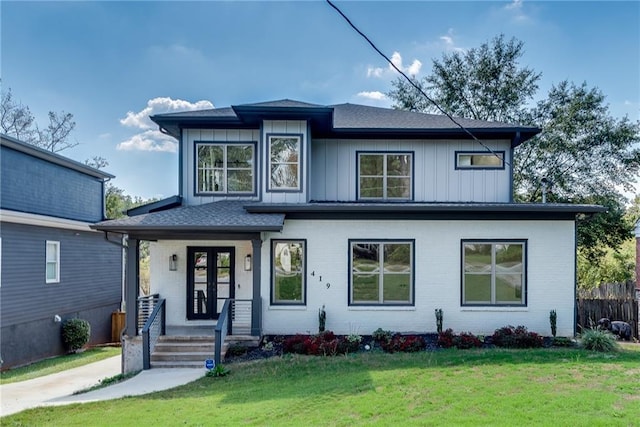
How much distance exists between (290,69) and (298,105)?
25.1 ft

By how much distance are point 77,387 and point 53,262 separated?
6.63 m

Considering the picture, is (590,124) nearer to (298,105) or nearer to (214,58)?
(298,105)

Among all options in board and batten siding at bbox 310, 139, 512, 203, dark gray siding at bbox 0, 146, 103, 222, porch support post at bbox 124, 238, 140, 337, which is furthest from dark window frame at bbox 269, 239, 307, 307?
dark gray siding at bbox 0, 146, 103, 222

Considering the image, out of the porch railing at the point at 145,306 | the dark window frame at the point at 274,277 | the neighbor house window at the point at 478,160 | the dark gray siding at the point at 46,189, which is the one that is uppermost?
the neighbor house window at the point at 478,160

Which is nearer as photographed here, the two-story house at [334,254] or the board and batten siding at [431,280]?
the two-story house at [334,254]

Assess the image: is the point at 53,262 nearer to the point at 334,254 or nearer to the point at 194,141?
the point at 194,141

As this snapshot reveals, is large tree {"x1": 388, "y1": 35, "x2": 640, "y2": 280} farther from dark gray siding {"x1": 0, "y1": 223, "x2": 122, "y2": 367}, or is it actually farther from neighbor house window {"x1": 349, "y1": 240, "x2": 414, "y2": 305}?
dark gray siding {"x1": 0, "y1": 223, "x2": 122, "y2": 367}

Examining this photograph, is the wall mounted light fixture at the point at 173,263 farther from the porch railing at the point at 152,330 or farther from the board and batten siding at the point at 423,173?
the board and batten siding at the point at 423,173

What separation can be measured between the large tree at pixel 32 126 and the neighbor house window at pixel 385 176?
835 inches

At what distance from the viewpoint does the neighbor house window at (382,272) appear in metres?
10.9

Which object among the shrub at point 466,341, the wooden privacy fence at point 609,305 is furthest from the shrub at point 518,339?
the wooden privacy fence at point 609,305

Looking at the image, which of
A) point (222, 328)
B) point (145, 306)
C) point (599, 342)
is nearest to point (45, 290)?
point (145, 306)

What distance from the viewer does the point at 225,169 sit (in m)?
12.6

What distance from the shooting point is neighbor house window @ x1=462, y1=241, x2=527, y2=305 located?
1084 centimetres
